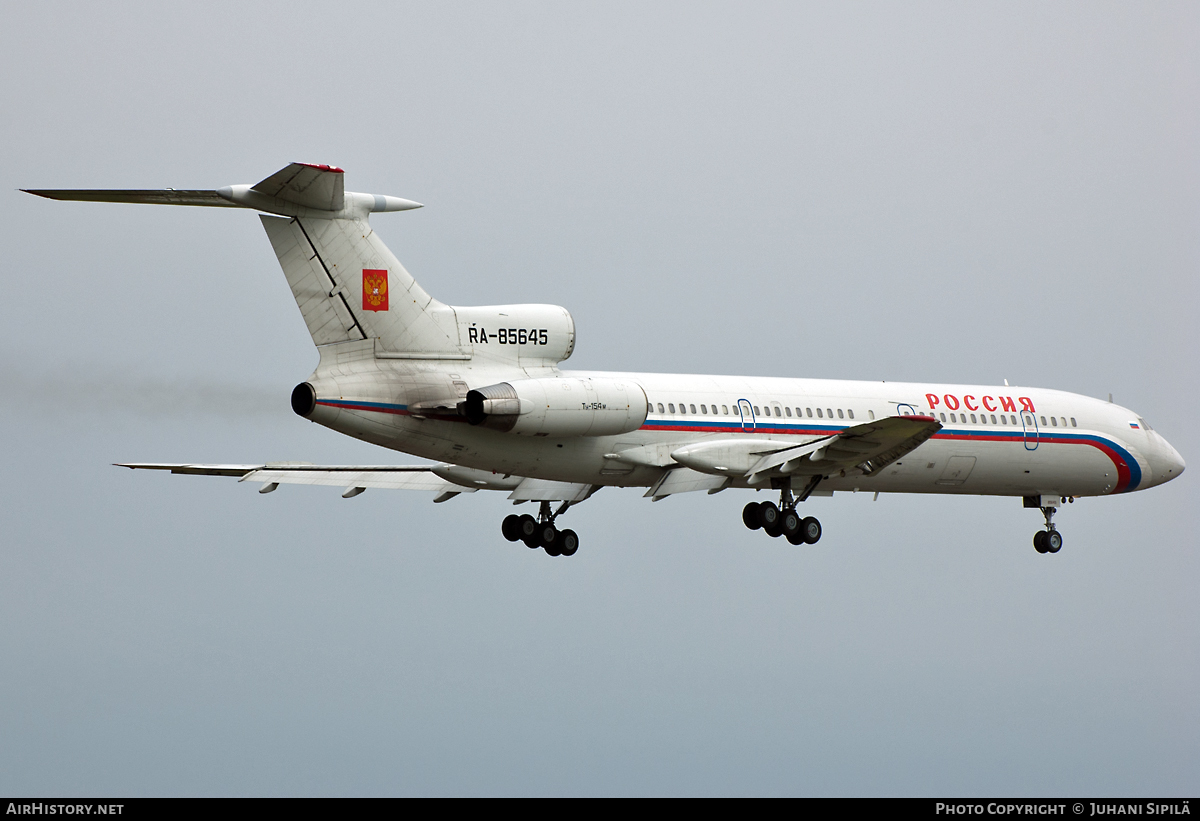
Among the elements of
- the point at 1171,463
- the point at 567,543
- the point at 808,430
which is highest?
the point at 1171,463

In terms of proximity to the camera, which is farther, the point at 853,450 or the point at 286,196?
the point at 853,450

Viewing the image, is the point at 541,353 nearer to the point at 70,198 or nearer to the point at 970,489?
the point at 70,198

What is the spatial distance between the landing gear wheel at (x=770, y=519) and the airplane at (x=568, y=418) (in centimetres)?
3

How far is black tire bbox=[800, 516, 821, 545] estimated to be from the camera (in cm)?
3006

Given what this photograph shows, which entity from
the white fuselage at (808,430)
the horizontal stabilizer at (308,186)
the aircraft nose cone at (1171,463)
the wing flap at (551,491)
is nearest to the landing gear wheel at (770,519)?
the white fuselage at (808,430)

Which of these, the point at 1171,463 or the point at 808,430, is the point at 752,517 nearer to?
the point at 808,430

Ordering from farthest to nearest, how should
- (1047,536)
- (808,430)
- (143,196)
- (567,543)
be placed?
(1047,536), (567,543), (808,430), (143,196)

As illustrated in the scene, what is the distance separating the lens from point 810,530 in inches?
1184

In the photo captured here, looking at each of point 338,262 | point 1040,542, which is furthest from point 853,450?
point 338,262

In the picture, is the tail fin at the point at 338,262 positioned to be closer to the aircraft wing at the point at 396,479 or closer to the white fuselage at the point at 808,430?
the white fuselage at the point at 808,430

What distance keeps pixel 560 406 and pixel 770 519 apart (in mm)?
6284

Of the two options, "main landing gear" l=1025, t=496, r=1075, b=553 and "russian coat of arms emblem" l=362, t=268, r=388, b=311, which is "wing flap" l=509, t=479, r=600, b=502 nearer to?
"russian coat of arms emblem" l=362, t=268, r=388, b=311

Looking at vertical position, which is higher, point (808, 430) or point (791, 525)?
point (808, 430)

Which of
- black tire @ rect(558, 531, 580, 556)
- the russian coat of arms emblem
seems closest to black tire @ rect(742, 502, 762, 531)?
black tire @ rect(558, 531, 580, 556)
